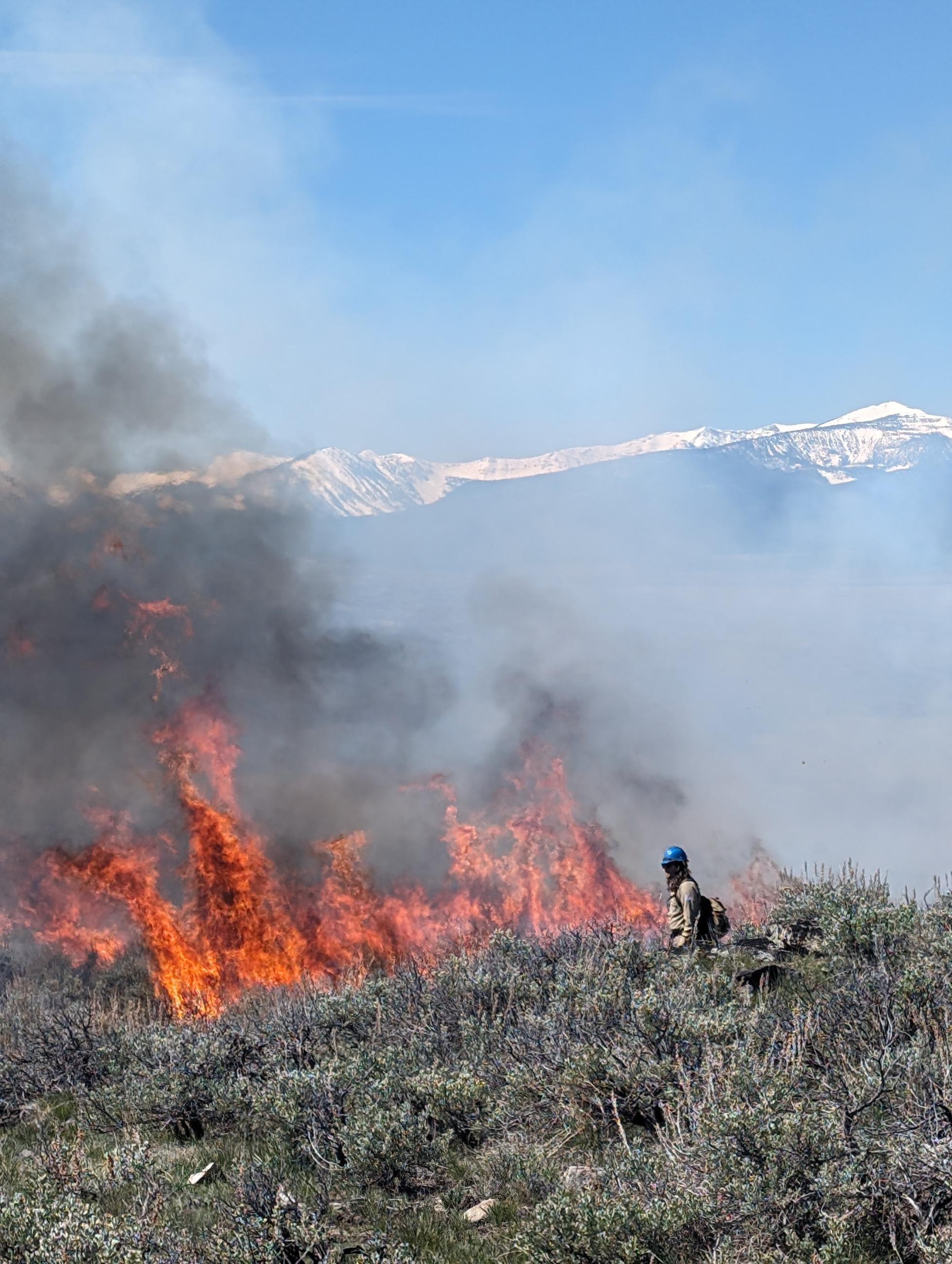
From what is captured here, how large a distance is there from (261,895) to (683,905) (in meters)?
12.1

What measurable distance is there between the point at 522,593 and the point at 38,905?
7574 centimetres

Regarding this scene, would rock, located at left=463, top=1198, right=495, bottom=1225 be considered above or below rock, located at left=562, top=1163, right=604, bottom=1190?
below

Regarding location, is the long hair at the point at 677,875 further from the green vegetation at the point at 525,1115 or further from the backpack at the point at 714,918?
the green vegetation at the point at 525,1115

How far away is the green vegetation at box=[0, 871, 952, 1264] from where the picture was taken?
455 centimetres

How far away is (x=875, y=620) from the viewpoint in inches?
7603

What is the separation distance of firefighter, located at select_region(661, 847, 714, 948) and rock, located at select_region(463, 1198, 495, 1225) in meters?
5.20

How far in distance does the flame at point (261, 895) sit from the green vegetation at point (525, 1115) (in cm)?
869

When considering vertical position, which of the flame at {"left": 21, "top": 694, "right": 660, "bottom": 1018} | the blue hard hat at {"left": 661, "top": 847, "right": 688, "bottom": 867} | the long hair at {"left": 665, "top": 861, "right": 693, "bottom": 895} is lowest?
the flame at {"left": 21, "top": 694, "right": 660, "bottom": 1018}

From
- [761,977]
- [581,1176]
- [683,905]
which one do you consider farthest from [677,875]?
[581,1176]

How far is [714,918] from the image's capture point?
35.8 ft

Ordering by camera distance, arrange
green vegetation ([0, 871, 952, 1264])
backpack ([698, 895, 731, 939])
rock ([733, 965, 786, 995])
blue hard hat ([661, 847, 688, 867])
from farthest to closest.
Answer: blue hard hat ([661, 847, 688, 867])
backpack ([698, 895, 731, 939])
rock ([733, 965, 786, 995])
green vegetation ([0, 871, 952, 1264])


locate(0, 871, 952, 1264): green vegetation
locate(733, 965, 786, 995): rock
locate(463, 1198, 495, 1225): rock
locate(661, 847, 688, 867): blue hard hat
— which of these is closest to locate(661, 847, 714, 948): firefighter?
locate(661, 847, 688, 867): blue hard hat

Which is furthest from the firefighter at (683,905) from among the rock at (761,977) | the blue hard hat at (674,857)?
the rock at (761,977)

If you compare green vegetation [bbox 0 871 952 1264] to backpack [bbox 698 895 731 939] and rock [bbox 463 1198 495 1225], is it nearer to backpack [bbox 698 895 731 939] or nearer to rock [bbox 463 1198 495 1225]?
rock [bbox 463 1198 495 1225]
